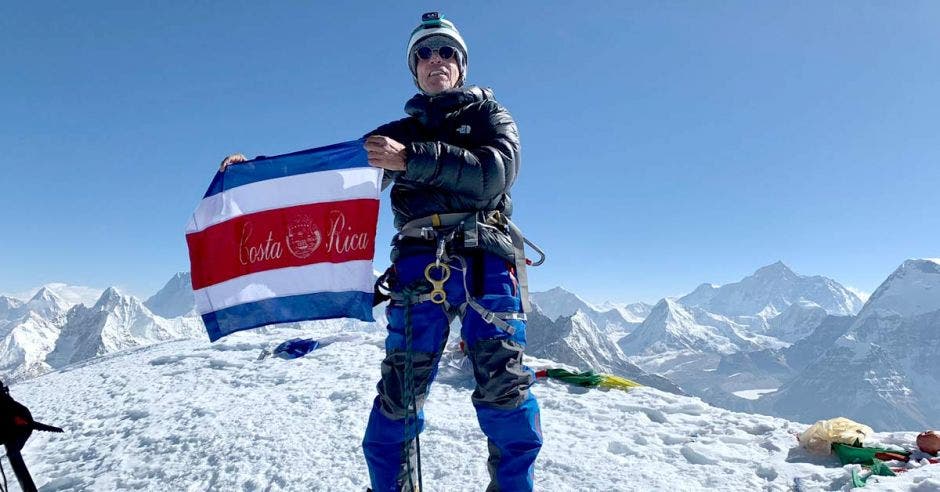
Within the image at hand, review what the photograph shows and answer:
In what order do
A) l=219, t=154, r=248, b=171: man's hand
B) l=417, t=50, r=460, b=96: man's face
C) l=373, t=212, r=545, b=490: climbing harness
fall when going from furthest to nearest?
l=219, t=154, r=248, b=171: man's hand → l=417, t=50, r=460, b=96: man's face → l=373, t=212, r=545, b=490: climbing harness

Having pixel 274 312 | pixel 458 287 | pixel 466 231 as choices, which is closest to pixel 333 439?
pixel 274 312

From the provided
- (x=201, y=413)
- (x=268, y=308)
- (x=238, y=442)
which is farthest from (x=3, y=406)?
(x=201, y=413)

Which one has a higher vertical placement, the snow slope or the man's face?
the man's face

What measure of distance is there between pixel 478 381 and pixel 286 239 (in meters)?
3.13

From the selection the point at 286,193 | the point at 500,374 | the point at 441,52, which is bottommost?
the point at 500,374

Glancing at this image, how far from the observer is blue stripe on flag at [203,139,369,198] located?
5.38m

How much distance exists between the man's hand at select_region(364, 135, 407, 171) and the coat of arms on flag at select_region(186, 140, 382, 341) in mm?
2012

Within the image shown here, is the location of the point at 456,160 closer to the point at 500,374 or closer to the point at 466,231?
the point at 466,231

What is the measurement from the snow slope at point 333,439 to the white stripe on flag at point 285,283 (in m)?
1.81

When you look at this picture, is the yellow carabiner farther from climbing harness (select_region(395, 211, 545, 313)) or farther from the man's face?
the man's face

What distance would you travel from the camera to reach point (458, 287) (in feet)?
12.0

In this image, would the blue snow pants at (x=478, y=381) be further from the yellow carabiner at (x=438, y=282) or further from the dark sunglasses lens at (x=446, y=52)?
the dark sunglasses lens at (x=446, y=52)

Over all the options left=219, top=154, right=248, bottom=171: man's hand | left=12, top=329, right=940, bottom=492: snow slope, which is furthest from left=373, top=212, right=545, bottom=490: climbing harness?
left=219, top=154, right=248, bottom=171: man's hand

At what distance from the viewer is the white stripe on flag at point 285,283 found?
5395 mm
